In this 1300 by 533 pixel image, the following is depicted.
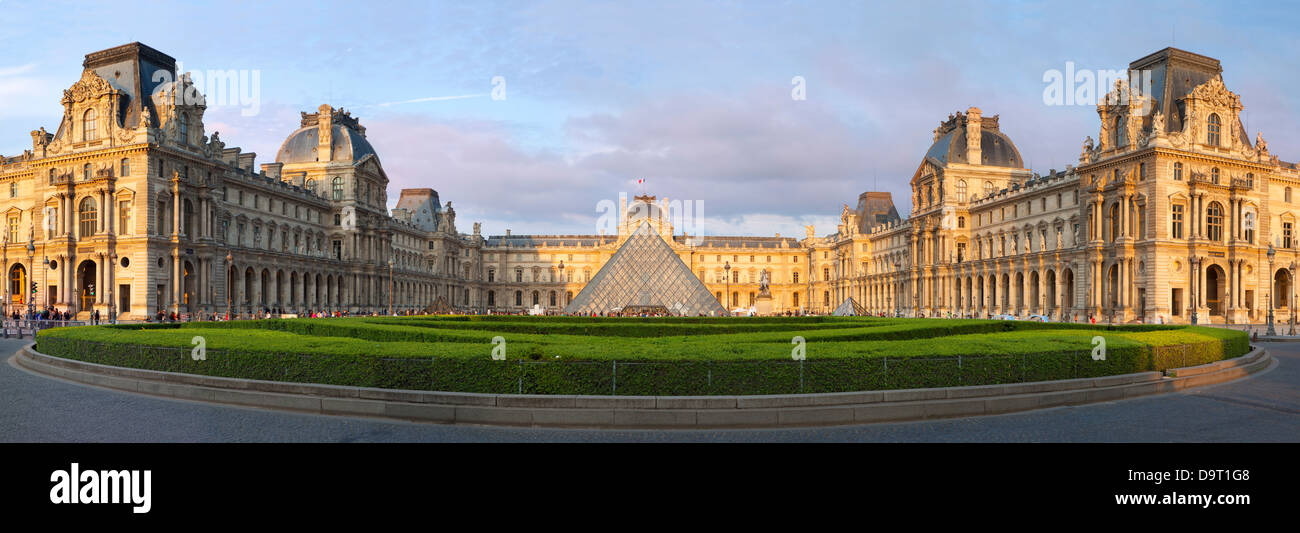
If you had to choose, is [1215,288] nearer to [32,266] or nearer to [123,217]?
[123,217]

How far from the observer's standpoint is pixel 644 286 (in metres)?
52.5

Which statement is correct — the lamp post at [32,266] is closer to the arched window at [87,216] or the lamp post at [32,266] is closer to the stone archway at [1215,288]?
the arched window at [87,216]

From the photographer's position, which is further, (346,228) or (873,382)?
(346,228)

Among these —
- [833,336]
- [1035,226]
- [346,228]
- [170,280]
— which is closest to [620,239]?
[346,228]

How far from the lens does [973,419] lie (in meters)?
11.8

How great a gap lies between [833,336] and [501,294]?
319 feet

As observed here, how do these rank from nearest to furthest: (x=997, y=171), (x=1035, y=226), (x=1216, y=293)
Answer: (x=1216, y=293) → (x=1035, y=226) → (x=997, y=171)

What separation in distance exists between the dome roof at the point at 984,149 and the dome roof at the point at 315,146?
183 ft

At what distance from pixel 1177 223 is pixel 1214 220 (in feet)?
12.6

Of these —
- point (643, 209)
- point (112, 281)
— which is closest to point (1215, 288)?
point (112, 281)

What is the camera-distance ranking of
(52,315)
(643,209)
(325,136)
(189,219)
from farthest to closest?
(643,209) → (325,136) → (189,219) → (52,315)

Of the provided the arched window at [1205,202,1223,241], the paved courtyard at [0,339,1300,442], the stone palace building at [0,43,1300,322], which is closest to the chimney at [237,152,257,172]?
the stone palace building at [0,43,1300,322]

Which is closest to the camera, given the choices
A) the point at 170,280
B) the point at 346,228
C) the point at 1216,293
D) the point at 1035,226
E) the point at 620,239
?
the point at 170,280

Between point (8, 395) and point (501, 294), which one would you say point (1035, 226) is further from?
point (501, 294)
